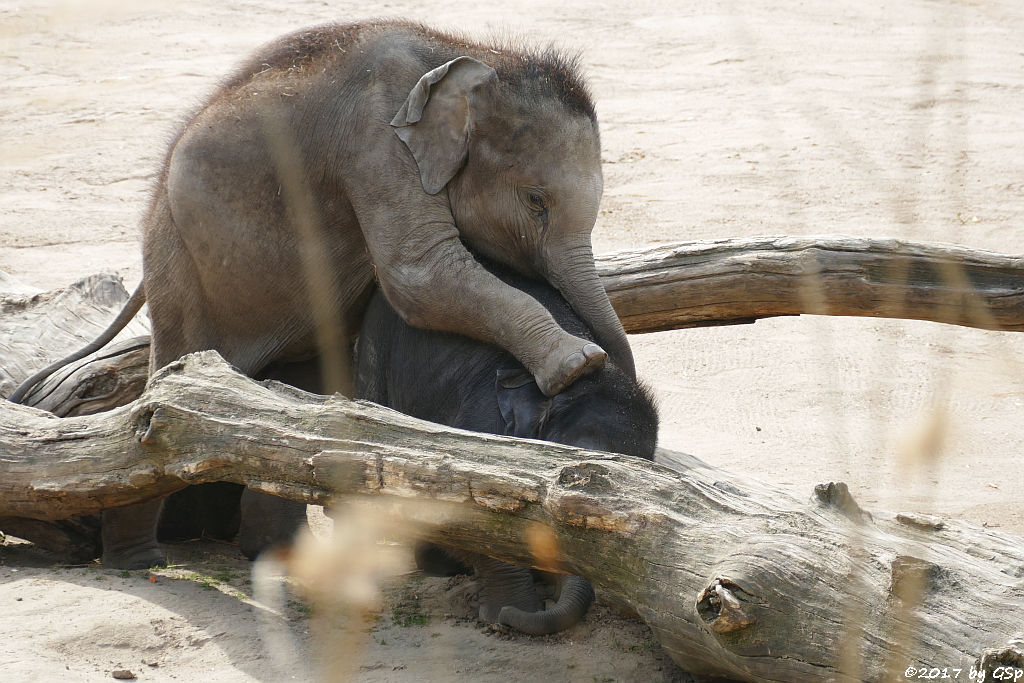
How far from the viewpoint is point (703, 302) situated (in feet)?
16.5

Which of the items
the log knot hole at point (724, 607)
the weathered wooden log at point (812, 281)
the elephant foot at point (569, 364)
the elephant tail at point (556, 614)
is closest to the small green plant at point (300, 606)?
the elephant tail at point (556, 614)

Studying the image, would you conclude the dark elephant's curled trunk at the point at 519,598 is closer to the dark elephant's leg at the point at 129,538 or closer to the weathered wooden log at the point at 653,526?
the weathered wooden log at the point at 653,526

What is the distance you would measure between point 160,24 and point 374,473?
1370 centimetres

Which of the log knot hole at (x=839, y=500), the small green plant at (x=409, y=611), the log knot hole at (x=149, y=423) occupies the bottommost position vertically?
the small green plant at (x=409, y=611)

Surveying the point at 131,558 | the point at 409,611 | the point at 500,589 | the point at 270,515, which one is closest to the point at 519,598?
the point at 500,589

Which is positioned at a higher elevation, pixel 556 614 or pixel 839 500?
pixel 839 500

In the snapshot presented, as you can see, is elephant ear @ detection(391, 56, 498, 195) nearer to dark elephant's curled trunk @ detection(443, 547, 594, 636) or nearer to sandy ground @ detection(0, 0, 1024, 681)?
sandy ground @ detection(0, 0, 1024, 681)

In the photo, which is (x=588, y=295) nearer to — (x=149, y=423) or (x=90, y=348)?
(x=149, y=423)

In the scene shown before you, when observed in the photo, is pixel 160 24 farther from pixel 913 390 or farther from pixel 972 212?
pixel 913 390

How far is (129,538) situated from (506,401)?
5.50 ft

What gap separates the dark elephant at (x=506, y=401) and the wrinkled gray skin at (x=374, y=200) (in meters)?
0.08

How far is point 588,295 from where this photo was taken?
391 centimetres

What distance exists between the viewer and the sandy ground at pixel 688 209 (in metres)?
3.27

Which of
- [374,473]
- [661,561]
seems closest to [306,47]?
[374,473]
